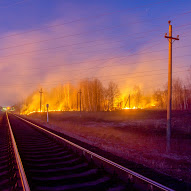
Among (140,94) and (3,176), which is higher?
(140,94)

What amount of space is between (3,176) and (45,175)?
1.21 meters

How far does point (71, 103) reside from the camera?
116m

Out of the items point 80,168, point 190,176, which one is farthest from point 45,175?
point 190,176

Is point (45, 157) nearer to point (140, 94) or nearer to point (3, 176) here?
point (3, 176)


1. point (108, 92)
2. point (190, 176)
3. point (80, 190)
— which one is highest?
point (108, 92)

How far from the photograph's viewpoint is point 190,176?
277 inches

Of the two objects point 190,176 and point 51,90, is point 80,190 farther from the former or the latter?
point 51,90

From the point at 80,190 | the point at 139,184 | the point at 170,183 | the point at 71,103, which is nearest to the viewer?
the point at 80,190

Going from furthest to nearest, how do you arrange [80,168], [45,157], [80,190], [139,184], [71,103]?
[71,103] → [45,157] → [80,168] → [139,184] → [80,190]

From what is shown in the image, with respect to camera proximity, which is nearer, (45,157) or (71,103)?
(45,157)

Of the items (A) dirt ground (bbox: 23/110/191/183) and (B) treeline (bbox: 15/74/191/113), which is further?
(B) treeline (bbox: 15/74/191/113)

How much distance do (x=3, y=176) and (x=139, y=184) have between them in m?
3.83

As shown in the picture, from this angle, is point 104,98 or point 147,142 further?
point 104,98

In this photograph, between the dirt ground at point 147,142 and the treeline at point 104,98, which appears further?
the treeline at point 104,98
